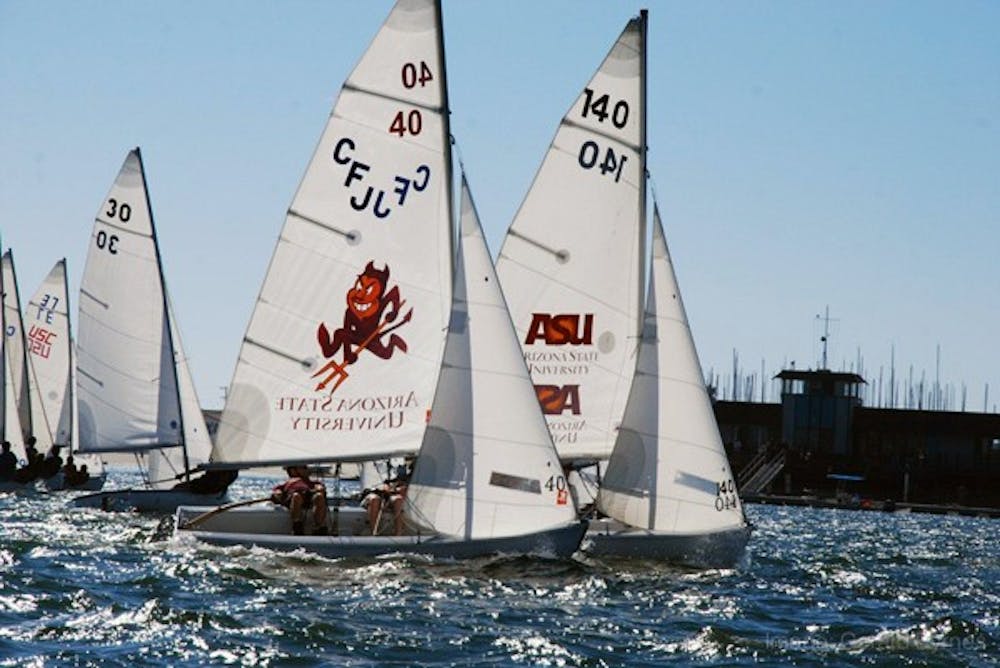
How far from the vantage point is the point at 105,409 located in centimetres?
4594

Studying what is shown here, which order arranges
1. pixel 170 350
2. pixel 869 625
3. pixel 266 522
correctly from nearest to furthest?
pixel 869 625 < pixel 266 522 < pixel 170 350

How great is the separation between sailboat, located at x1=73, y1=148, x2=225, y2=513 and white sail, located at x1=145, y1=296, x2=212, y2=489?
5.38ft

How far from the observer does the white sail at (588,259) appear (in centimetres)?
3266

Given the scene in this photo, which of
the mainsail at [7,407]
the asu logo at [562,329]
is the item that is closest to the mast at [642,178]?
the asu logo at [562,329]

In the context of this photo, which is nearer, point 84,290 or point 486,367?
point 486,367

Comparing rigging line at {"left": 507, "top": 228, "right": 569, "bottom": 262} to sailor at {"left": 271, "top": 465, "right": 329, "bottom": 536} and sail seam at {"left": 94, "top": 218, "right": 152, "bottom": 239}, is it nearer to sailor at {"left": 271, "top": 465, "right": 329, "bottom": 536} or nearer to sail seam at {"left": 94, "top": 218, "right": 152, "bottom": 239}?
sailor at {"left": 271, "top": 465, "right": 329, "bottom": 536}

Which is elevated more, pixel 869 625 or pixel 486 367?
pixel 486 367

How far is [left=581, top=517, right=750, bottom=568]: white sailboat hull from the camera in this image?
28828mm

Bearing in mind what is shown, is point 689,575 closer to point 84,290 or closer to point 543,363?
point 543,363

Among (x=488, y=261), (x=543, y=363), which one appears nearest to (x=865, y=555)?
(x=543, y=363)

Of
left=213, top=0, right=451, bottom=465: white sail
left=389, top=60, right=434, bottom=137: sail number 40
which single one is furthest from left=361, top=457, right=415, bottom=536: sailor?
left=389, top=60, right=434, bottom=137: sail number 40

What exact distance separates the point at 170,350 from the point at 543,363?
50.3 feet

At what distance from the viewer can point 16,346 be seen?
218ft

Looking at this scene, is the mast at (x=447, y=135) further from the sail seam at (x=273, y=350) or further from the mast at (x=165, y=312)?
the mast at (x=165, y=312)
